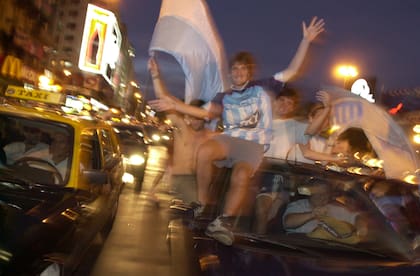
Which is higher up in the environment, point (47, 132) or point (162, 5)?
point (162, 5)

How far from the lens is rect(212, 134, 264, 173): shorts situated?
4.45 meters

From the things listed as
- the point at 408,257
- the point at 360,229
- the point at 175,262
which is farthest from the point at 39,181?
the point at 408,257

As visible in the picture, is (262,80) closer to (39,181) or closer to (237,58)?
(237,58)

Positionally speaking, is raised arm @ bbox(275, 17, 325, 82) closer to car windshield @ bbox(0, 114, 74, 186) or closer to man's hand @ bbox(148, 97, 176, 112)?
man's hand @ bbox(148, 97, 176, 112)

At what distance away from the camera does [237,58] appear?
5.04 meters

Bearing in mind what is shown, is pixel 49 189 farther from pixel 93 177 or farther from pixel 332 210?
Result: pixel 332 210

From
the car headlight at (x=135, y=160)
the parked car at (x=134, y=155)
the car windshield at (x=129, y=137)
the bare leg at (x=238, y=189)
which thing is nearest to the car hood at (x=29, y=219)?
the bare leg at (x=238, y=189)

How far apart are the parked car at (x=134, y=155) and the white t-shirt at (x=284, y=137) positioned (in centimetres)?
734

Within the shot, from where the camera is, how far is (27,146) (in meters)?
6.26

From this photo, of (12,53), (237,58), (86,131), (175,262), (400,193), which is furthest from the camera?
(12,53)

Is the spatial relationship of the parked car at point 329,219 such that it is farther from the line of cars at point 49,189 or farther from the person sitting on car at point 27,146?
the person sitting on car at point 27,146

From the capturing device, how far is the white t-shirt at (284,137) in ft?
18.4

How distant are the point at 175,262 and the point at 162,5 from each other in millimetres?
2768

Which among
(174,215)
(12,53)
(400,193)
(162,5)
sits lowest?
(174,215)
